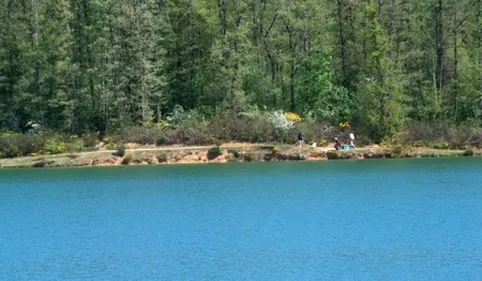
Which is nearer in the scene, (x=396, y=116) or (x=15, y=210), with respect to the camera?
(x=15, y=210)

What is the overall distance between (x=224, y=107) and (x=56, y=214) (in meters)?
33.9

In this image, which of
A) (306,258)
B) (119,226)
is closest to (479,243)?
(306,258)

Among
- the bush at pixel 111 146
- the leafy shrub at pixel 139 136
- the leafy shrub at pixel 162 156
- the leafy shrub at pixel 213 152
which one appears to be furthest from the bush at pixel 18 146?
the leafy shrub at pixel 213 152

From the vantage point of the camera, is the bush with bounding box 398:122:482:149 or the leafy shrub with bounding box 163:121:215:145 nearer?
the bush with bounding box 398:122:482:149

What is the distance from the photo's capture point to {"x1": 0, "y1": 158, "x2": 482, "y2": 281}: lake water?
24391 millimetres

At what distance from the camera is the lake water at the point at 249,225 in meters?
24.4

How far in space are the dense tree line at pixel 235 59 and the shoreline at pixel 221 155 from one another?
13.8 ft

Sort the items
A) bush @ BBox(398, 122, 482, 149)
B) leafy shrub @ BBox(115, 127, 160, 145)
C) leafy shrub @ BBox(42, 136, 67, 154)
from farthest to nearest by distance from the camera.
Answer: leafy shrub @ BBox(115, 127, 160, 145)
leafy shrub @ BBox(42, 136, 67, 154)
bush @ BBox(398, 122, 482, 149)

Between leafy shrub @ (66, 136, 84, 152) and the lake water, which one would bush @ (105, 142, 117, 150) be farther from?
the lake water

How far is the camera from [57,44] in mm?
70875

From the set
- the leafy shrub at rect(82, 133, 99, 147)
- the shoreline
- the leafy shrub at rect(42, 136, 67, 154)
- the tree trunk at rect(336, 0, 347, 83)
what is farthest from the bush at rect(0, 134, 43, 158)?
the tree trunk at rect(336, 0, 347, 83)

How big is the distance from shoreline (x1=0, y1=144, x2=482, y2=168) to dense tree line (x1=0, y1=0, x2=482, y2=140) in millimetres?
4218

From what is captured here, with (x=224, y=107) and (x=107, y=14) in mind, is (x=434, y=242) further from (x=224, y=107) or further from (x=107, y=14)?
(x=107, y=14)

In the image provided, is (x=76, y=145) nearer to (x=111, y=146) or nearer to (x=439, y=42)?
(x=111, y=146)
